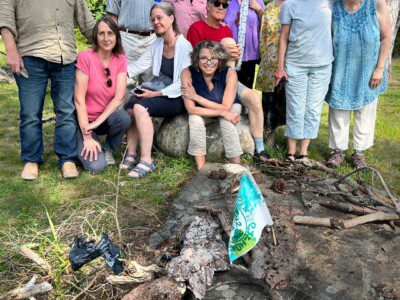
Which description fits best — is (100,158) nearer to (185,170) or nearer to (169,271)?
(185,170)

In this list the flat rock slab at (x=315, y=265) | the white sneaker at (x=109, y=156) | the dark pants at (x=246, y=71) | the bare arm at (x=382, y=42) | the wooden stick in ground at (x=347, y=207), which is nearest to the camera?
the flat rock slab at (x=315, y=265)

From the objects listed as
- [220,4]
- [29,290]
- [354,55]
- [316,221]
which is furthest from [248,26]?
[29,290]

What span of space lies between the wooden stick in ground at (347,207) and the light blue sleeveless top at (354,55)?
5.71 feet

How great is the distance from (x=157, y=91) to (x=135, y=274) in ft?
8.57

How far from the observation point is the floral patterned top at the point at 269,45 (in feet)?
15.9

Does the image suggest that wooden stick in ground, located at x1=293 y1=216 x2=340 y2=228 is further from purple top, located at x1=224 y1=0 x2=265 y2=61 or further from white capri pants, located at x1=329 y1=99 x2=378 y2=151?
purple top, located at x1=224 y1=0 x2=265 y2=61

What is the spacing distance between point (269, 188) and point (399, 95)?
20.3ft

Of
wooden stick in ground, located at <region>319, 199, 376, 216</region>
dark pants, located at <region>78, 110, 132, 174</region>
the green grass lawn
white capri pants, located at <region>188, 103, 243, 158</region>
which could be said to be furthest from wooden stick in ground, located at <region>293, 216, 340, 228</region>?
dark pants, located at <region>78, 110, 132, 174</region>

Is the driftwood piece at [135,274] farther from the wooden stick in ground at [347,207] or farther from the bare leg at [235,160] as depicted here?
the bare leg at [235,160]

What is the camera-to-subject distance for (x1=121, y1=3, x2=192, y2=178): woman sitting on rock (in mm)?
4633

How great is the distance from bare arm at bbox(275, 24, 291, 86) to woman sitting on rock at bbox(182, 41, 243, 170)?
487mm

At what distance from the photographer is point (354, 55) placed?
4496 mm

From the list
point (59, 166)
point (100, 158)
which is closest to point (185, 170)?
point (100, 158)

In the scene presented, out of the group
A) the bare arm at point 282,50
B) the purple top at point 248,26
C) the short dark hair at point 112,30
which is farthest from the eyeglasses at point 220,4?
the short dark hair at point 112,30
